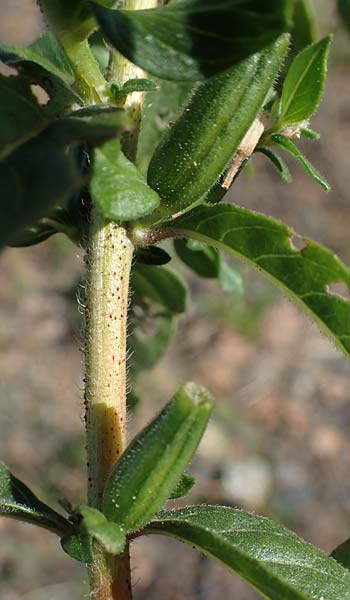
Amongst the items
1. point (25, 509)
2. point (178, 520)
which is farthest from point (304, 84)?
point (25, 509)

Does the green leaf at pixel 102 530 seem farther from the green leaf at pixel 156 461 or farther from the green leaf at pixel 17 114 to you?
the green leaf at pixel 17 114

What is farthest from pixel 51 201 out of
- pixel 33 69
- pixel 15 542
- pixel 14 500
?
pixel 15 542

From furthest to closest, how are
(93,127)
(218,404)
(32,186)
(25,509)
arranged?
1. (218,404)
2. (25,509)
3. (93,127)
4. (32,186)

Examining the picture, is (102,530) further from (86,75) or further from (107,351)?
(86,75)

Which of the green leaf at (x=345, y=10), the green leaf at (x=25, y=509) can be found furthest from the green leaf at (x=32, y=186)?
the green leaf at (x=345, y=10)

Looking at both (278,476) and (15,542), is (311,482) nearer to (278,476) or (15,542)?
(278,476)

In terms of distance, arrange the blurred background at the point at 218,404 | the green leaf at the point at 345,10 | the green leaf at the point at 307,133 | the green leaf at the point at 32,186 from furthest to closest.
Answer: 1. the blurred background at the point at 218,404
2. the green leaf at the point at 345,10
3. the green leaf at the point at 307,133
4. the green leaf at the point at 32,186

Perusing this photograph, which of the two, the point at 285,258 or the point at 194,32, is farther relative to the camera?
the point at 285,258
